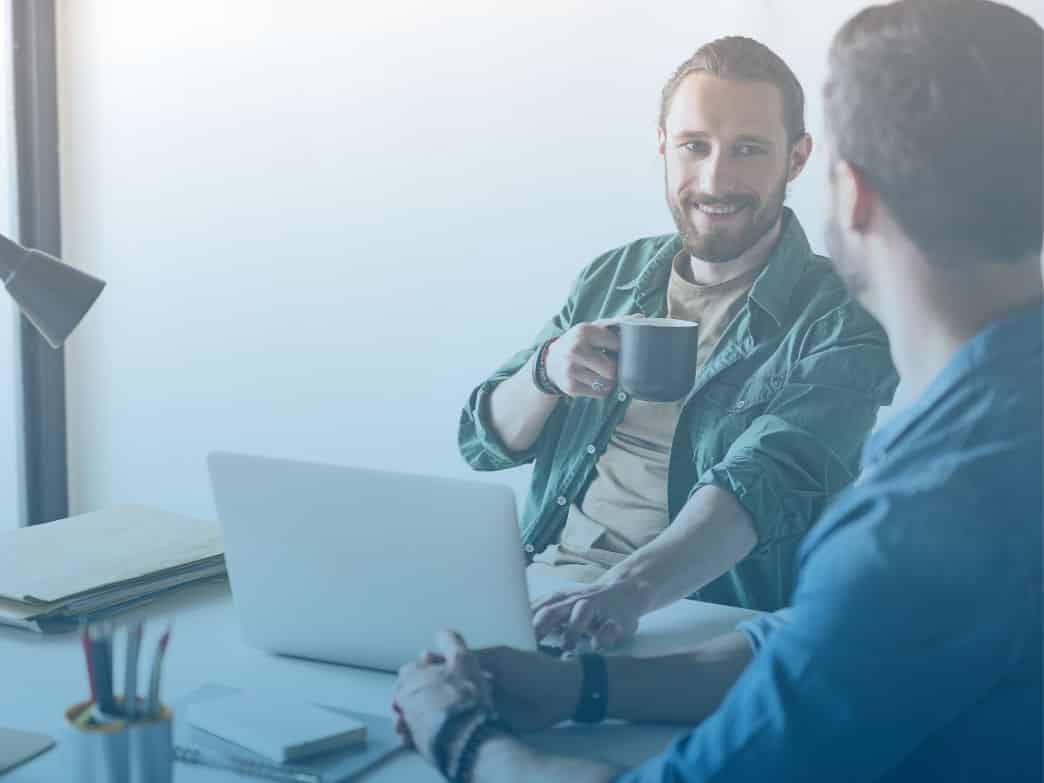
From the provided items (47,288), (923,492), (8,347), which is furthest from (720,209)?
(8,347)

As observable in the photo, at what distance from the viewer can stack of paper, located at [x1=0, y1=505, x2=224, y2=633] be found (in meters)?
1.31

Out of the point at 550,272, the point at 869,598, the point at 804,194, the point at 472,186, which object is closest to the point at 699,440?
the point at 804,194

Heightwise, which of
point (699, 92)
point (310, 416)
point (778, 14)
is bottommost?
point (310, 416)

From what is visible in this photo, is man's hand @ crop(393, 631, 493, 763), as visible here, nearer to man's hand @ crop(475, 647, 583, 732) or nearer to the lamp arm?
man's hand @ crop(475, 647, 583, 732)

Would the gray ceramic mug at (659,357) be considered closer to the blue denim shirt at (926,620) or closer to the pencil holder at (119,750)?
the blue denim shirt at (926,620)

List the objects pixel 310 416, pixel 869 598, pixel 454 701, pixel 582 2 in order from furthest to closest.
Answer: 1. pixel 310 416
2. pixel 582 2
3. pixel 454 701
4. pixel 869 598

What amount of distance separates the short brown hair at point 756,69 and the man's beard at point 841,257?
4.36 ft

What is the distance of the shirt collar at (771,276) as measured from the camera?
1.98 metres

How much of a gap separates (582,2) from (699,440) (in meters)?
1.03

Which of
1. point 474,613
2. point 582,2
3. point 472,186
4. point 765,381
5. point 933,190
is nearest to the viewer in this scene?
point 933,190

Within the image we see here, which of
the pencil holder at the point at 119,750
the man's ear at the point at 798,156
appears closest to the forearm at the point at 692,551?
the pencil holder at the point at 119,750

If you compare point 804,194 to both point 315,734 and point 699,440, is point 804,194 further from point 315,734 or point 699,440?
point 315,734

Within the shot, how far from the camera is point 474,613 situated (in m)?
1.13

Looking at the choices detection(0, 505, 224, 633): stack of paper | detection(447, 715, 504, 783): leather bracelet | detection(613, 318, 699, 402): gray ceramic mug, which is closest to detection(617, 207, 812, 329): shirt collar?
detection(613, 318, 699, 402): gray ceramic mug
